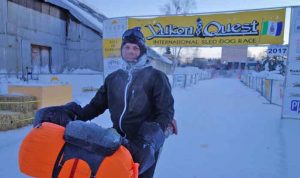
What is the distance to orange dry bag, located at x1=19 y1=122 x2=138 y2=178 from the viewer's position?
4.08 ft

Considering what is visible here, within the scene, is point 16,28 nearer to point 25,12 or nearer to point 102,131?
point 25,12

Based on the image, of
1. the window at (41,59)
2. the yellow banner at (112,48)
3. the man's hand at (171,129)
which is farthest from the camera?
the window at (41,59)

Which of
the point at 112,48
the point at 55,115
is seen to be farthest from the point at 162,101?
the point at 112,48

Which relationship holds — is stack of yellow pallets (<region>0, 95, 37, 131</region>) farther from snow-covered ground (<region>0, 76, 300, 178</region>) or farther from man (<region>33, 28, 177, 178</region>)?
man (<region>33, 28, 177, 178</region>)

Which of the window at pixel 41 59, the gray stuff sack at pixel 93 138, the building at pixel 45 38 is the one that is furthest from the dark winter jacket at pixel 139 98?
the window at pixel 41 59

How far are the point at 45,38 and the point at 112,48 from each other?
7334mm

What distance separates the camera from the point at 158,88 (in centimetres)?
174

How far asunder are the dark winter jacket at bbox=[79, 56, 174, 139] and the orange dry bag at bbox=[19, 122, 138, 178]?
467 millimetres

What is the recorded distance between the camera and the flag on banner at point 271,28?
24.7 ft

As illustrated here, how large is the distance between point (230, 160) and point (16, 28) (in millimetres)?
13010

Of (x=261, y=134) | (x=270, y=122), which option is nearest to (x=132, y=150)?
(x=261, y=134)

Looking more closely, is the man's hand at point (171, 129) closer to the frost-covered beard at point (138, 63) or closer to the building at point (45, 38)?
the frost-covered beard at point (138, 63)

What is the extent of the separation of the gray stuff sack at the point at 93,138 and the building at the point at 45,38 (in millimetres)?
12874

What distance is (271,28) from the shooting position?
7.66m
